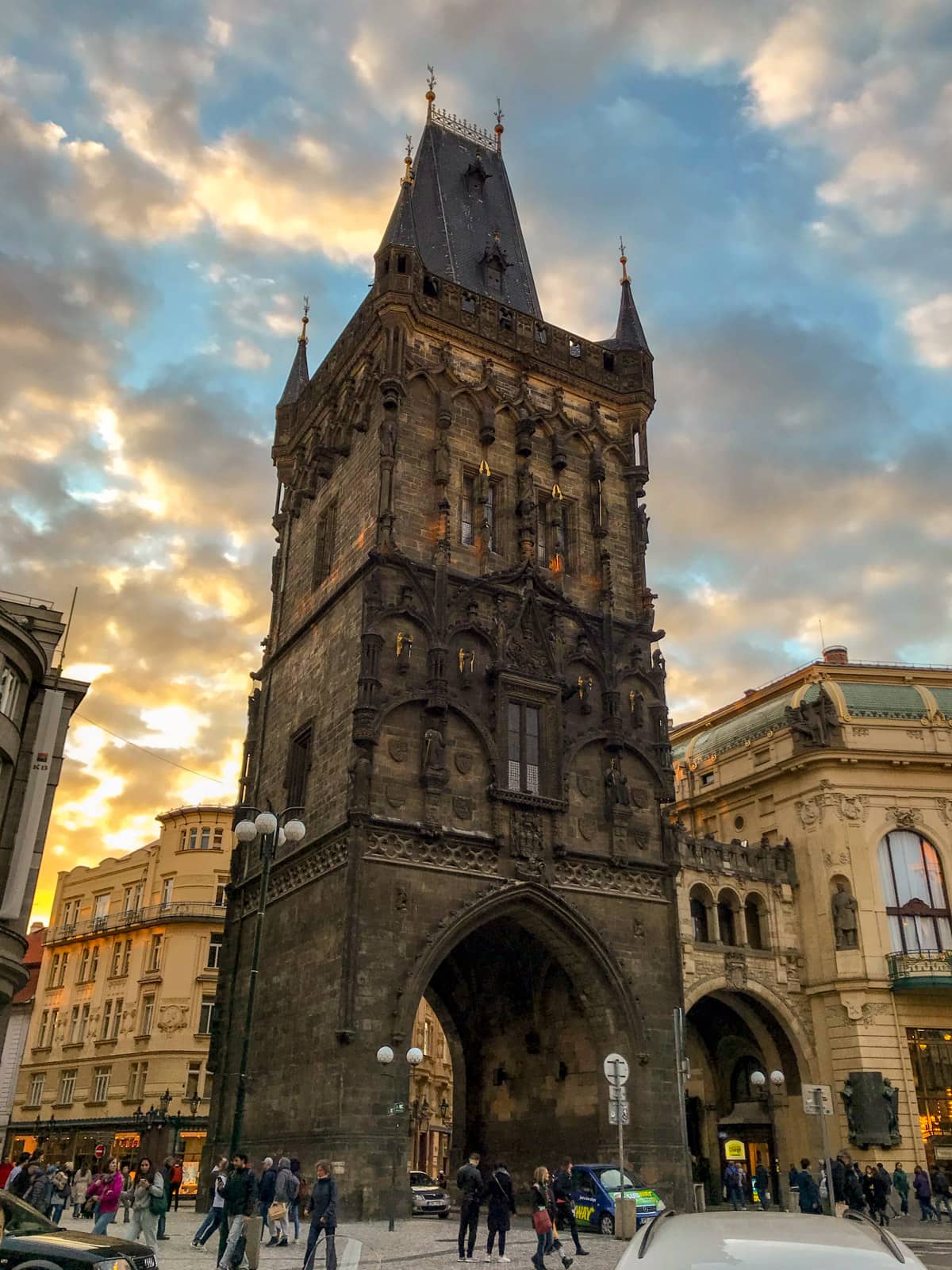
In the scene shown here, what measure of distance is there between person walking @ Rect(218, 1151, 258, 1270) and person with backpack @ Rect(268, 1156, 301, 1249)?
4.42m

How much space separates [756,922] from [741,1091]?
593 centimetres

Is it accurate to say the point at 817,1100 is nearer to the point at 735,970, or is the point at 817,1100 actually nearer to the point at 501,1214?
the point at 501,1214

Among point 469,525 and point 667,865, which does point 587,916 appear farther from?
point 469,525

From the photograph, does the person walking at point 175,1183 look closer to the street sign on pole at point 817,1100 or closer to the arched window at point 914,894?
the street sign on pole at point 817,1100

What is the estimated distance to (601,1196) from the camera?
2269 centimetres

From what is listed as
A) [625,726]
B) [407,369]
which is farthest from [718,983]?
[407,369]

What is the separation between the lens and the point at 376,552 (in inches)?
1142

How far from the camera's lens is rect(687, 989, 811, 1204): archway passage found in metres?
35.0

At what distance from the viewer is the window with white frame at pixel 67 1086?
162 feet

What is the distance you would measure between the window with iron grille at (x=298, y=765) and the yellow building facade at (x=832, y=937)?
12.7 meters

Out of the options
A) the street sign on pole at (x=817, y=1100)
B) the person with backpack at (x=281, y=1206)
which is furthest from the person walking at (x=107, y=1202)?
the street sign on pole at (x=817, y=1100)

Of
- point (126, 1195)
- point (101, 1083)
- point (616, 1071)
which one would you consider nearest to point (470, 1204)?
point (616, 1071)

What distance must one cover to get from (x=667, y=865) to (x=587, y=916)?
327 centimetres

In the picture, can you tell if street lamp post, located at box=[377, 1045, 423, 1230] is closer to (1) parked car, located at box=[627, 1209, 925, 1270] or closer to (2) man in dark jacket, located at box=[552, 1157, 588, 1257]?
(2) man in dark jacket, located at box=[552, 1157, 588, 1257]
